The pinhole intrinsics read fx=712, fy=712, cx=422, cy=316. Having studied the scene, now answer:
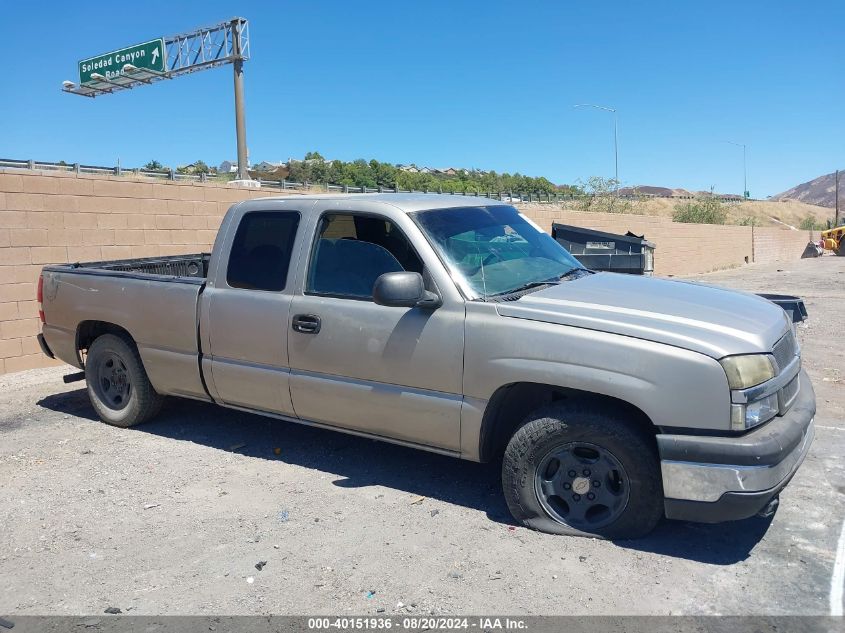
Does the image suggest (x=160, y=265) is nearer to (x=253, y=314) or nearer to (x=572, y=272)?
(x=253, y=314)

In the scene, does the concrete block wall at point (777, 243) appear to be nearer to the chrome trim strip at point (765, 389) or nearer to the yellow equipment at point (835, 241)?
the yellow equipment at point (835, 241)

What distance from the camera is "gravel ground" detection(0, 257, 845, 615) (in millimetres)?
3404

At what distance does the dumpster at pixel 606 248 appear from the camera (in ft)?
37.9

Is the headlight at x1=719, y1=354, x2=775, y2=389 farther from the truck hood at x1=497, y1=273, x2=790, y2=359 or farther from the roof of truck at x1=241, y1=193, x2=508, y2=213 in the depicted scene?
the roof of truck at x1=241, y1=193, x2=508, y2=213

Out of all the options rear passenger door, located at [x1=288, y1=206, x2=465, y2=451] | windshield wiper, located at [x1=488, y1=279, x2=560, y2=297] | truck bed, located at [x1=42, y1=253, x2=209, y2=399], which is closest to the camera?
rear passenger door, located at [x1=288, y1=206, x2=465, y2=451]

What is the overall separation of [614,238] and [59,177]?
825cm

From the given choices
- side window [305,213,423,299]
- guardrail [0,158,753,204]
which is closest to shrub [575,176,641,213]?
guardrail [0,158,753,204]

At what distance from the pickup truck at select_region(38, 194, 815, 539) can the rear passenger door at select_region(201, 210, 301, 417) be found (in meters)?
0.01

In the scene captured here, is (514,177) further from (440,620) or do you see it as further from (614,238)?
(440,620)

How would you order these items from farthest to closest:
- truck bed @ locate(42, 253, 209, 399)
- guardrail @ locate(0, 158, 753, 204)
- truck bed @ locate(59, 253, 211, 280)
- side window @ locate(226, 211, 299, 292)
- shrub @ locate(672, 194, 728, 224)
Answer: shrub @ locate(672, 194, 728, 224) → guardrail @ locate(0, 158, 753, 204) → truck bed @ locate(59, 253, 211, 280) → truck bed @ locate(42, 253, 209, 399) → side window @ locate(226, 211, 299, 292)

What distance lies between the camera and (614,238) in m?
11.8

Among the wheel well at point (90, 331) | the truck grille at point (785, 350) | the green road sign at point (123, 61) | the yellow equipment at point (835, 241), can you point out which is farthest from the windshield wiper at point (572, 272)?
the yellow equipment at point (835, 241)

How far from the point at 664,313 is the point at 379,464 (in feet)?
7.75

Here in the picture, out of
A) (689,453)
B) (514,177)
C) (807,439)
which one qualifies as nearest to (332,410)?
(689,453)
